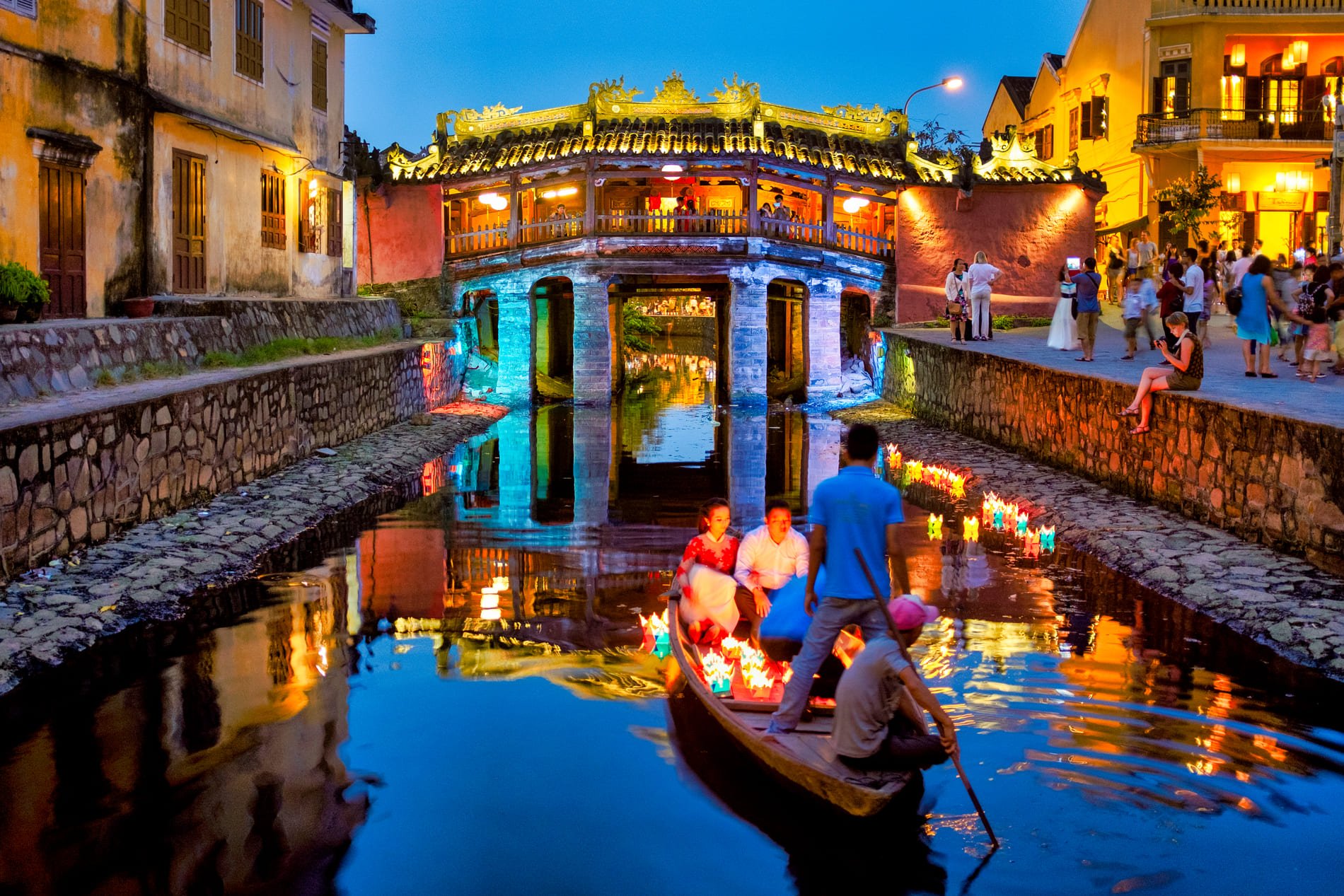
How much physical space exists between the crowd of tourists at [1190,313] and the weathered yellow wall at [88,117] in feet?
44.7

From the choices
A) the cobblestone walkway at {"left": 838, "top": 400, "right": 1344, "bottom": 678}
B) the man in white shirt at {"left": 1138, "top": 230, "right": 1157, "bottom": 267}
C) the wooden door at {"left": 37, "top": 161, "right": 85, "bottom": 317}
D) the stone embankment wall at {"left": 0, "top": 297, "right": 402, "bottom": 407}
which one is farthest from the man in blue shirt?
the man in white shirt at {"left": 1138, "top": 230, "right": 1157, "bottom": 267}

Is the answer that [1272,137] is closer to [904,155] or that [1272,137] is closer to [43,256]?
[904,155]

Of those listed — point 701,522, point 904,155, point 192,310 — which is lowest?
point 701,522

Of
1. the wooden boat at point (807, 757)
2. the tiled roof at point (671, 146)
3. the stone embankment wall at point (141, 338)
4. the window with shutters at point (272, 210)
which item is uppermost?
the tiled roof at point (671, 146)

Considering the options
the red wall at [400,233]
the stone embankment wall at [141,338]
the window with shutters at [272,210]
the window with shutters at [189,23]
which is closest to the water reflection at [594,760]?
the stone embankment wall at [141,338]

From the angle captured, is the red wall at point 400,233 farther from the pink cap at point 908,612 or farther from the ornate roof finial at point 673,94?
the pink cap at point 908,612

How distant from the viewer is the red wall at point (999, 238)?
113 ft

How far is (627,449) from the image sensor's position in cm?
2533

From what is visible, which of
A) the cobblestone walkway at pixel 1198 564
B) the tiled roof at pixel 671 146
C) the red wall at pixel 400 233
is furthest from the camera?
the red wall at pixel 400 233

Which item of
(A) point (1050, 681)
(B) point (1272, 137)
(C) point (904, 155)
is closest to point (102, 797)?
(A) point (1050, 681)

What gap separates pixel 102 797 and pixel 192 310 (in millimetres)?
13641

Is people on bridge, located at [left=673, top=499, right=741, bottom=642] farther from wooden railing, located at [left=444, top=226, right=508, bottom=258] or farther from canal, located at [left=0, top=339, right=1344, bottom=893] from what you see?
wooden railing, located at [left=444, top=226, right=508, bottom=258]

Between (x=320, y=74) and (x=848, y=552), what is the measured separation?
24.8 metres

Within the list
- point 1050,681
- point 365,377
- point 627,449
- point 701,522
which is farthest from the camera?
point 627,449
